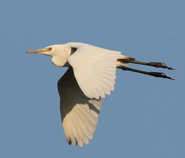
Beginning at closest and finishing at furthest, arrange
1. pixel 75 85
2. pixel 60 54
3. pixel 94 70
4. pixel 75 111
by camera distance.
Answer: pixel 94 70 → pixel 60 54 → pixel 75 111 → pixel 75 85

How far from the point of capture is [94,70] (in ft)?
28.5

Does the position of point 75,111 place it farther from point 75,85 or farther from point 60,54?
point 60,54

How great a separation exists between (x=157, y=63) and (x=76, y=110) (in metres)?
2.17

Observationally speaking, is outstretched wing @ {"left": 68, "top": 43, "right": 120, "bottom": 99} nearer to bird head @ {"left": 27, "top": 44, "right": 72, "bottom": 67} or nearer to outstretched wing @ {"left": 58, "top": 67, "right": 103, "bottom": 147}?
bird head @ {"left": 27, "top": 44, "right": 72, "bottom": 67}

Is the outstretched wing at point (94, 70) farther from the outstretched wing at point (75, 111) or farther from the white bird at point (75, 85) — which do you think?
the outstretched wing at point (75, 111)

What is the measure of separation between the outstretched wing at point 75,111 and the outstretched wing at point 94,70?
6.17ft

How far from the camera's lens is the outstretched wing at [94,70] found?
825cm

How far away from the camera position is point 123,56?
431 inches

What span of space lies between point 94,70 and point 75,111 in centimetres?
→ 290

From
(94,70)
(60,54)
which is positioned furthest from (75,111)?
(94,70)

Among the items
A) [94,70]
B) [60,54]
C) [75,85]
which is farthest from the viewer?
[75,85]

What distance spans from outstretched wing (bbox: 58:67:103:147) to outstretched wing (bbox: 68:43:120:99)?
6.17ft

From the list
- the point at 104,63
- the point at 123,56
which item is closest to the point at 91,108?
Result: the point at 123,56

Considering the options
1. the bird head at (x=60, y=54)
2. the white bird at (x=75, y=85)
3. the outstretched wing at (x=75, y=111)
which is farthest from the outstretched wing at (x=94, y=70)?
the outstretched wing at (x=75, y=111)
